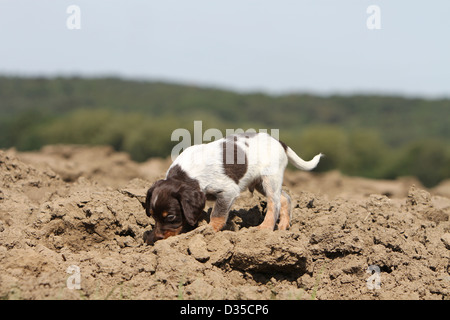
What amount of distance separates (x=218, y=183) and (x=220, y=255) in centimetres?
85

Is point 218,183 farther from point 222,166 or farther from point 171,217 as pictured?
point 171,217

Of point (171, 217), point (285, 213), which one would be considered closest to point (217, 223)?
point (171, 217)

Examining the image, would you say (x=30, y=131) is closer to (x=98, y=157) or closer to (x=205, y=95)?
(x=98, y=157)

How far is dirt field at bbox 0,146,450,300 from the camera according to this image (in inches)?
218

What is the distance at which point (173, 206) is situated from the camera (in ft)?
20.1

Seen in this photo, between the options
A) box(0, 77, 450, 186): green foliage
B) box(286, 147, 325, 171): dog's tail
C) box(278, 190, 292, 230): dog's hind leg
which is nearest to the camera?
box(278, 190, 292, 230): dog's hind leg

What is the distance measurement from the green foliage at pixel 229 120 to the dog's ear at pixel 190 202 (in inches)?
1354

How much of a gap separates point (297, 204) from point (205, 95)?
3858 inches

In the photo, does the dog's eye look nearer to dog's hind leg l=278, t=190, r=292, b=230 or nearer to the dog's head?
the dog's head

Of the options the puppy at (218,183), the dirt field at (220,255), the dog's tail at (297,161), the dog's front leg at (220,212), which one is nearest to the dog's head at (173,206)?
the puppy at (218,183)

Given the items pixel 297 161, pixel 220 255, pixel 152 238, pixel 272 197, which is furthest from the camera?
pixel 297 161

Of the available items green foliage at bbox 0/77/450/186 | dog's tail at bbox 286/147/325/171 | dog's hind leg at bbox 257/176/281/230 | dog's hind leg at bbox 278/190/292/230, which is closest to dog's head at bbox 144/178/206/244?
dog's hind leg at bbox 257/176/281/230

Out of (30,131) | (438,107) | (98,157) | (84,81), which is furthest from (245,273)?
(84,81)

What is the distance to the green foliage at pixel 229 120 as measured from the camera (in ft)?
146
